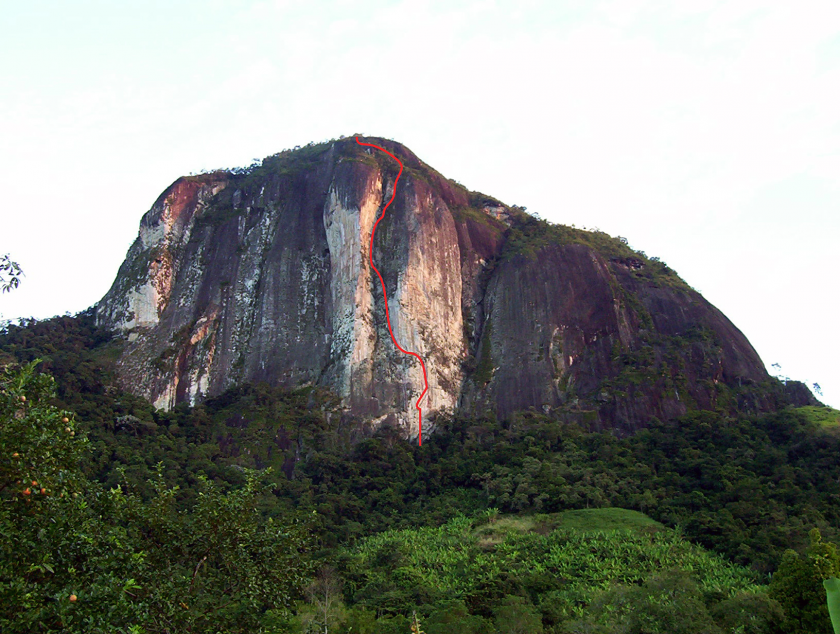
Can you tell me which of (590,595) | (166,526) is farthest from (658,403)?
(166,526)

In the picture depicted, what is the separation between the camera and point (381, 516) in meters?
39.0

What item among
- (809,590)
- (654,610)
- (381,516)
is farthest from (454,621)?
(381,516)

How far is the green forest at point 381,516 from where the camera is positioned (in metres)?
8.32

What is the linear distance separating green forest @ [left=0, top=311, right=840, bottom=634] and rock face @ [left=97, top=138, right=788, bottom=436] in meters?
2.44

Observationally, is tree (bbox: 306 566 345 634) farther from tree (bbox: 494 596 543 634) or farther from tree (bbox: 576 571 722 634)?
tree (bbox: 576 571 722 634)

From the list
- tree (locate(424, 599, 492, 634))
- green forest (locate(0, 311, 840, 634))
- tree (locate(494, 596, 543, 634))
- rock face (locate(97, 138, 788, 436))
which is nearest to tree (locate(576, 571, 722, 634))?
green forest (locate(0, 311, 840, 634))

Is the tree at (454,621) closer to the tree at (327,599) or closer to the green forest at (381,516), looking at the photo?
the green forest at (381,516)

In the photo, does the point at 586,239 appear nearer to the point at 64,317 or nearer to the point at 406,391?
the point at 406,391

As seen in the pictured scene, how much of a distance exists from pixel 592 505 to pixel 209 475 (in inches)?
835

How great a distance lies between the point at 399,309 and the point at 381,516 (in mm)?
16925

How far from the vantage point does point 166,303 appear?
181 feet

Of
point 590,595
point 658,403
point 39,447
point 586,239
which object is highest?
point 586,239

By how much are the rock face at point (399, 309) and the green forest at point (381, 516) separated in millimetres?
2442

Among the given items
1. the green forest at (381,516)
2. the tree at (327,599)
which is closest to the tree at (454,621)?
the green forest at (381,516)
